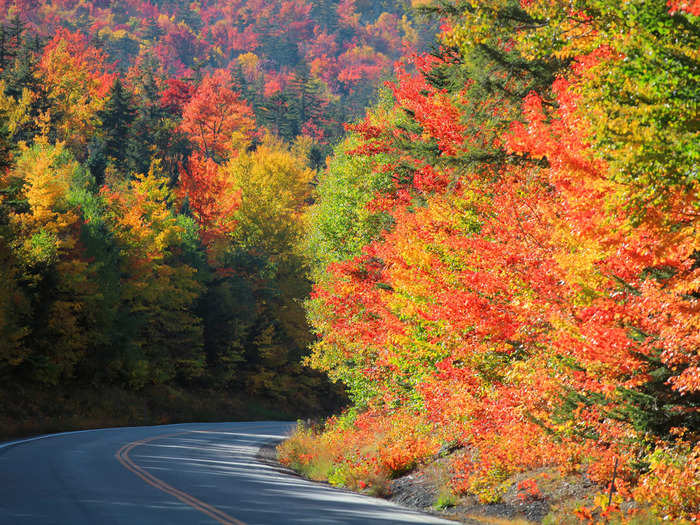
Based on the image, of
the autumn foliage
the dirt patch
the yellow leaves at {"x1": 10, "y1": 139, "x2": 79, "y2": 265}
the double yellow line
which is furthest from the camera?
the yellow leaves at {"x1": 10, "y1": 139, "x2": 79, "y2": 265}

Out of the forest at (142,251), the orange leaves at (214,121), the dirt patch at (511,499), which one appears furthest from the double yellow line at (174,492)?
the orange leaves at (214,121)

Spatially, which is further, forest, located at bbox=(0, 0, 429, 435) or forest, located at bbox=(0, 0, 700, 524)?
forest, located at bbox=(0, 0, 429, 435)

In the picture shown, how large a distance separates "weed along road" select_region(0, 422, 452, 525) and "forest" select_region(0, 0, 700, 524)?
2.53 m

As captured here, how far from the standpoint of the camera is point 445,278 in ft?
60.3

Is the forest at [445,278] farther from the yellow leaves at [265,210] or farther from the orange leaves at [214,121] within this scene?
the orange leaves at [214,121]

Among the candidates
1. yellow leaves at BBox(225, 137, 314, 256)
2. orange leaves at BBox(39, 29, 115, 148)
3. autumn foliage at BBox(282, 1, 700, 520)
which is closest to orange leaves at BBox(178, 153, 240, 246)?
yellow leaves at BBox(225, 137, 314, 256)

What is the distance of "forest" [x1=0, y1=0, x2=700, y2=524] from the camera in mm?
10609

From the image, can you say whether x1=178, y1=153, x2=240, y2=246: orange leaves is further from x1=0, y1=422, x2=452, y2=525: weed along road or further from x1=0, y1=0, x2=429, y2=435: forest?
x1=0, y1=422, x2=452, y2=525: weed along road

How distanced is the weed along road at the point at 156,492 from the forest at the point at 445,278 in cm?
253

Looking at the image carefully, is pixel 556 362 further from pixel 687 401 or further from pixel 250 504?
pixel 250 504

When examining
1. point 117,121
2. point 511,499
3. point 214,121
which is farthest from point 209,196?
point 511,499

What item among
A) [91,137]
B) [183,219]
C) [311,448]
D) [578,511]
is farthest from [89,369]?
[578,511]

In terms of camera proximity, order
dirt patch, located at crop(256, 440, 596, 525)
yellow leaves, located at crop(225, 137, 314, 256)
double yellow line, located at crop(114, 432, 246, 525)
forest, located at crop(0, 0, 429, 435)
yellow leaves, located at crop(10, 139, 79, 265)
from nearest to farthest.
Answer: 1. double yellow line, located at crop(114, 432, 246, 525)
2. dirt patch, located at crop(256, 440, 596, 525)
3. yellow leaves, located at crop(10, 139, 79, 265)
4. forest, located at crop(0, 0, 429, 435)
5. yellow leaves, located at crop(225, 137, 314, 256)

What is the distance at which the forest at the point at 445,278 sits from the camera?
1061 centimetres
